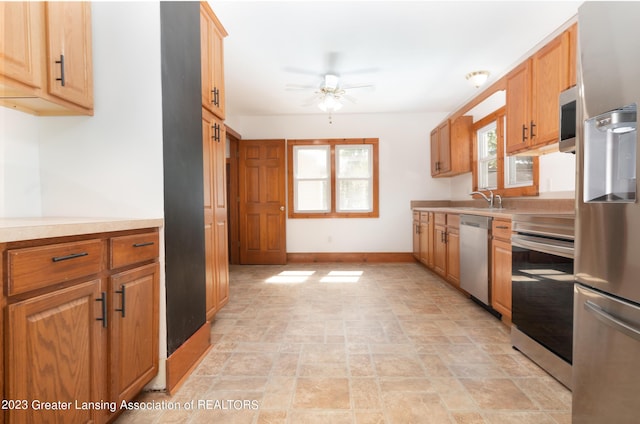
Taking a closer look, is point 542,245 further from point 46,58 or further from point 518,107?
point 46,58

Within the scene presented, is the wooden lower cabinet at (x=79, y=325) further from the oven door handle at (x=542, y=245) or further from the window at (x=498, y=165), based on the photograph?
the window at (x=498, y=165)

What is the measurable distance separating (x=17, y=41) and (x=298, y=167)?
442 cm

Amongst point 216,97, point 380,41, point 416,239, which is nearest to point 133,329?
point 216,97

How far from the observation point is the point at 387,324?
8.61ft

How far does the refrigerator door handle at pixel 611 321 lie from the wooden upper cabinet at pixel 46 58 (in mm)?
2450

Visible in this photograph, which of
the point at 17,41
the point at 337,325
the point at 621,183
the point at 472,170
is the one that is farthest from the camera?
the point at 472,170

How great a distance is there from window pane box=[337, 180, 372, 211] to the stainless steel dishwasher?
239cm

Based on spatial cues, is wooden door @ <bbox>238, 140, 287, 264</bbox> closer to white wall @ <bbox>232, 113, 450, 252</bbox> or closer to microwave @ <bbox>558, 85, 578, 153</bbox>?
white wall @ <bbox>232, 113, 450, 252</bbox>

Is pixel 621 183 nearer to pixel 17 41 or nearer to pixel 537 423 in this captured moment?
pixel 537 423

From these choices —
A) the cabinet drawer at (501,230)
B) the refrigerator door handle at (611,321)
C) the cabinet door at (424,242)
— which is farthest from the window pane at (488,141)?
the refrigerator door handle at (611,321)

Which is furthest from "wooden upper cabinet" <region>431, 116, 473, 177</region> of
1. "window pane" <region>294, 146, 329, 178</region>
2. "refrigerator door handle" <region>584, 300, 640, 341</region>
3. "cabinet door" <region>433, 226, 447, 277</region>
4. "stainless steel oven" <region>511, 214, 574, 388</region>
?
"refrigerator door handle" <region>584, 300, 640, 341</region>

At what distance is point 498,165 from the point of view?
4000 mm

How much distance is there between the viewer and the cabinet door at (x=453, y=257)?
11.3 ft

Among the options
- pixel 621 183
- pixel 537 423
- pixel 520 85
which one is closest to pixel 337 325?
pixel 537 423
